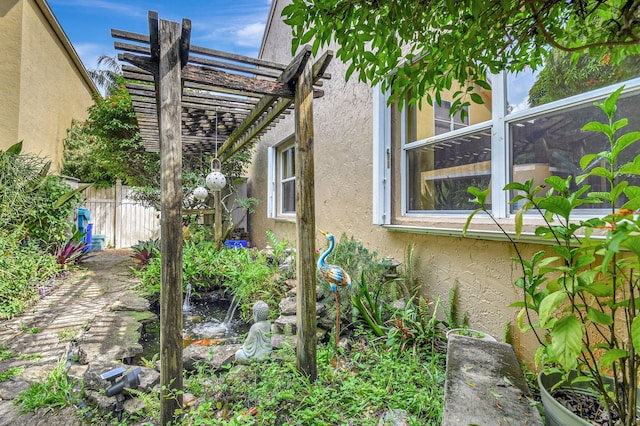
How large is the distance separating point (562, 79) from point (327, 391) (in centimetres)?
250

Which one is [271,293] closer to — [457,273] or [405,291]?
[405,291]

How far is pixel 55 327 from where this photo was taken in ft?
10.8

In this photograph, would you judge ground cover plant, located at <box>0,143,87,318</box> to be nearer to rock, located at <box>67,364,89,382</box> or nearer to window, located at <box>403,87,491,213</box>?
rock, located at <box>67,364,89,382</box>

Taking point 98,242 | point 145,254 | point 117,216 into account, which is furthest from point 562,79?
point 117,216

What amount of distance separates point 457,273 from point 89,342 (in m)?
3.28

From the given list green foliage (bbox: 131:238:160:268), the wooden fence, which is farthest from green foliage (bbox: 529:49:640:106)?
the wooden fence

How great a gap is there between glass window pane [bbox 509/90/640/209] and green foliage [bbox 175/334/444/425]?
1.52 meters

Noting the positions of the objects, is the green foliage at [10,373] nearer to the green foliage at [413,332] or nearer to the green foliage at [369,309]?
the green foliage at [369,309]

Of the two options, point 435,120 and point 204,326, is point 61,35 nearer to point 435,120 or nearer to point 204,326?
point 204,326

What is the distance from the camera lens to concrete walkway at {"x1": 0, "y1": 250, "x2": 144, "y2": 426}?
1.97 m

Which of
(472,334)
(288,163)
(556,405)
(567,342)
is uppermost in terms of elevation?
(288,163)

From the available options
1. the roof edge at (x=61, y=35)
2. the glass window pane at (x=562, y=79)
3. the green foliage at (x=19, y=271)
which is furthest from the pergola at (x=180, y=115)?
the roof edge at (x=61, y=35)

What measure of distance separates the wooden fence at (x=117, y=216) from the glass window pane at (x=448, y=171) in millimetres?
8376

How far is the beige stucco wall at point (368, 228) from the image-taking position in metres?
2.30
